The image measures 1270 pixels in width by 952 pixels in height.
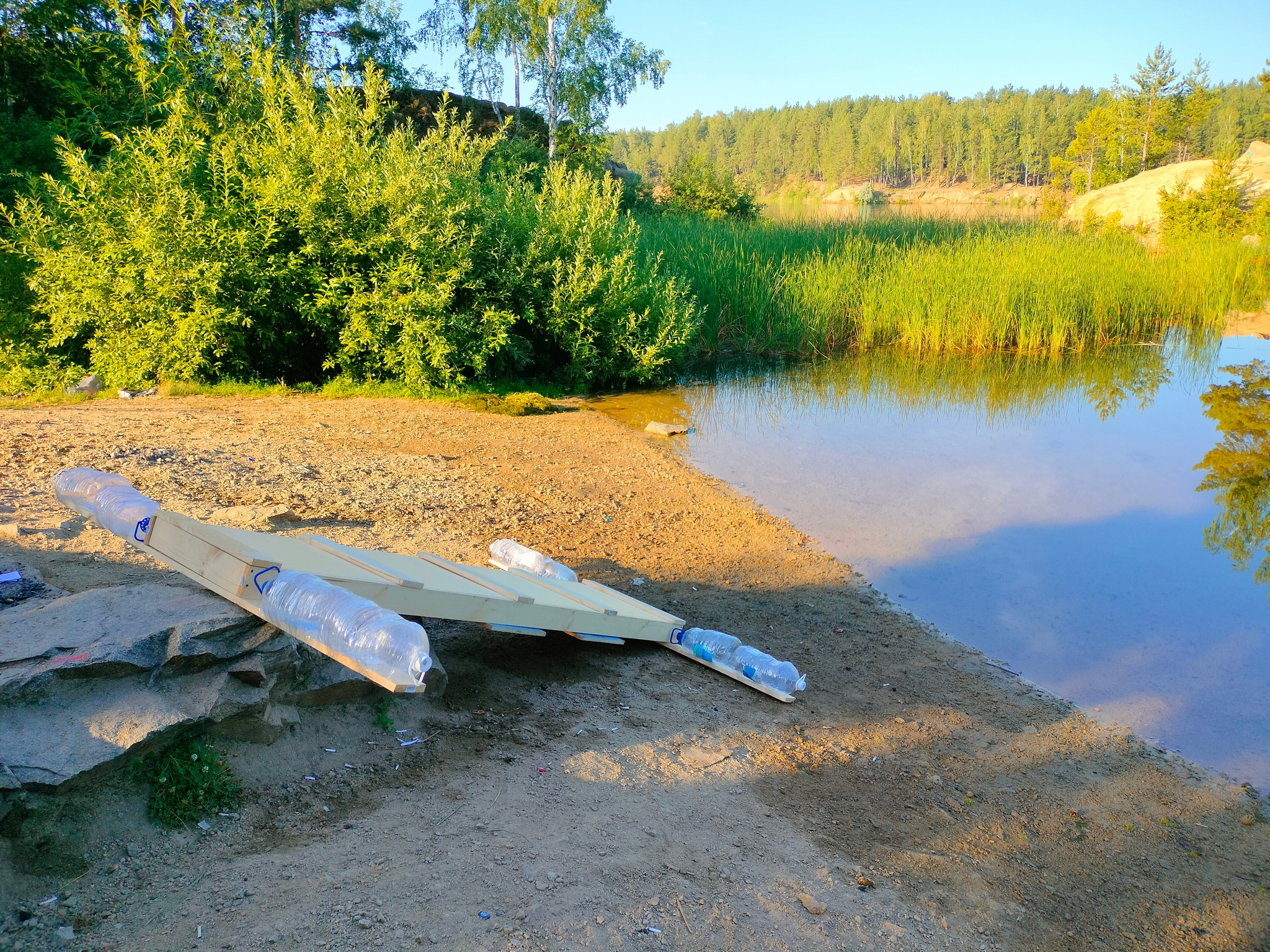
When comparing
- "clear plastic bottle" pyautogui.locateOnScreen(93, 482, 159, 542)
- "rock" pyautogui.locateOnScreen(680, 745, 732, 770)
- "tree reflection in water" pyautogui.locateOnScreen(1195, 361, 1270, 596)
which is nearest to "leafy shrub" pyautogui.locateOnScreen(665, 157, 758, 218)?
"tree reflection in water" pyautogui.locateOnScreen(1195, 361, 1270, 596)

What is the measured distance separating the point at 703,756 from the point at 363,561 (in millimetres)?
1664

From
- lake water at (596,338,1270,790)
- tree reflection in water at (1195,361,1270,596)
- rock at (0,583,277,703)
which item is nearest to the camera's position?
rock at (0,583,277,703)

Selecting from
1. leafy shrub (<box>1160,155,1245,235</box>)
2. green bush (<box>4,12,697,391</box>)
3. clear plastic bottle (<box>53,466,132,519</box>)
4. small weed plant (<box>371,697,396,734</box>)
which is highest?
leafy shrub (<box>1160,155,1245,235</box>)

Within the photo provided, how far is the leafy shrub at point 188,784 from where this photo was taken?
2.65m

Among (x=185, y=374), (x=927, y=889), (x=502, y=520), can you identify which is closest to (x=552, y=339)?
(x=185, y=374)

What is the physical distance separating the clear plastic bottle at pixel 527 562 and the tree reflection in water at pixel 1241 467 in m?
5.19

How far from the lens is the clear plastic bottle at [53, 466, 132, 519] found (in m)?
4.16

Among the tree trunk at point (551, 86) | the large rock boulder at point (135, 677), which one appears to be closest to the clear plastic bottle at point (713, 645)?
the large rock boulder at point (135, 677)

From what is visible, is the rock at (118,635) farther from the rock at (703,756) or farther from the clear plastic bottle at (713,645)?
the clear plastic bottle at (713,645)

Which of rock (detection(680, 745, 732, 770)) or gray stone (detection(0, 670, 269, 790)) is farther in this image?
rock (detection(680, 745, 732, 770))

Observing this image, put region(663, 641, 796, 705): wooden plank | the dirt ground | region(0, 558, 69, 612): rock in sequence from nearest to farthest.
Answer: the dirt ground, region(0, 558, 69, 612): rock, region(663, 641, 796, 705): wooden plank

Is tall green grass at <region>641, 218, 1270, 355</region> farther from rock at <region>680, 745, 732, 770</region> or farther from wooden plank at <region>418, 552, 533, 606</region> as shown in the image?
rock at <region>680, 745, 732, 770</region>

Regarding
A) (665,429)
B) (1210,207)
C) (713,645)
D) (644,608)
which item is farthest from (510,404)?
(1210,207)

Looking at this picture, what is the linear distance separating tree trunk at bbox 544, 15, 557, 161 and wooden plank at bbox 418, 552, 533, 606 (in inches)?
972
